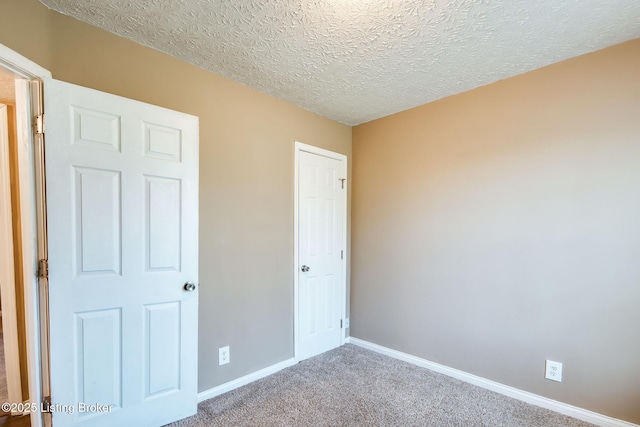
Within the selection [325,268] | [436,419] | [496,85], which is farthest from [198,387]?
[496,85]

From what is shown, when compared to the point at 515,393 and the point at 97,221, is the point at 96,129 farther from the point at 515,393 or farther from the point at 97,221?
the point at 515,393

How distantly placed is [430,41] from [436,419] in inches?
99.4

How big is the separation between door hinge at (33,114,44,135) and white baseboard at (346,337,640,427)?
10.6 ft

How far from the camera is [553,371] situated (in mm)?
2117

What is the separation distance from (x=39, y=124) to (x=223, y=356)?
193cm

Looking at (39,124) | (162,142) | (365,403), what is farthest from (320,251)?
(39,124)

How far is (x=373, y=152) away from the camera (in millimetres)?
3283

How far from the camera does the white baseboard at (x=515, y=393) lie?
194 cm

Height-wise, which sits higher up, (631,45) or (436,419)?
(631,45)

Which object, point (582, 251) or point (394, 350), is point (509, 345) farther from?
point (394, 350)

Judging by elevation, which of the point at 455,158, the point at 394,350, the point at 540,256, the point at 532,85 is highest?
the point at 532,85

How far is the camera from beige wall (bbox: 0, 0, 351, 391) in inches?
67.9

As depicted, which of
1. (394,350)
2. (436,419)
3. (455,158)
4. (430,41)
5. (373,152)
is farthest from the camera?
(373,152)

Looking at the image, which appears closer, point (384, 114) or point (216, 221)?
point (216, 221)
